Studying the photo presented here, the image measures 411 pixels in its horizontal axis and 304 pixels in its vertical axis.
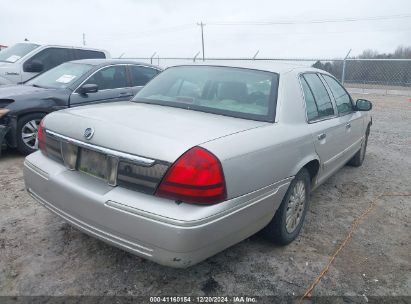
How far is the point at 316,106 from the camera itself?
347 centimetres

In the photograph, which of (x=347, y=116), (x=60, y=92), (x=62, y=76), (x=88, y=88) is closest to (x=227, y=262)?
(x=347, y=116)

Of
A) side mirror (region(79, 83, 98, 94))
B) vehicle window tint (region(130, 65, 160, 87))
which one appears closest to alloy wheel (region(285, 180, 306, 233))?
side mirror (region(79, 83, 98, 94))

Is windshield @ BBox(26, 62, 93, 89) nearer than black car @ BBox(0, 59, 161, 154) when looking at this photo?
No

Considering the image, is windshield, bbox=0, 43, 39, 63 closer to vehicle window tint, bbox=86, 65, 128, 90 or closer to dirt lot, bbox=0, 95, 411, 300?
vehicle window tint, bbox=86, 65, 128, 90

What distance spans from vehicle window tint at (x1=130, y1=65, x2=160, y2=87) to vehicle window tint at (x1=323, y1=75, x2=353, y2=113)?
355 centimetres

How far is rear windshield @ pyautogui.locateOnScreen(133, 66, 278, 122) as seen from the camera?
2912 millimetres

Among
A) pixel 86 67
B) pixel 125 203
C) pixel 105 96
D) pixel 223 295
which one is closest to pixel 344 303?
pixel 223 295

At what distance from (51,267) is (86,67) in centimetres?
416

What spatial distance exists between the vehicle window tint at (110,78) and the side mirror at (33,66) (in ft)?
8.43

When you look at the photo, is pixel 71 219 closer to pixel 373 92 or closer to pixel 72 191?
pixel 72 191

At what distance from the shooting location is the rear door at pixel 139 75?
21.4ft

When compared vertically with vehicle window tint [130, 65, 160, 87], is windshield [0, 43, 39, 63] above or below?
above

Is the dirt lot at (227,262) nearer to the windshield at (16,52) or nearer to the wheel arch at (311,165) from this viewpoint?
the wheel arch at (311,165)

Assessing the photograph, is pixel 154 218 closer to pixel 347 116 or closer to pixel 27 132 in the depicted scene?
pixel 347 116
